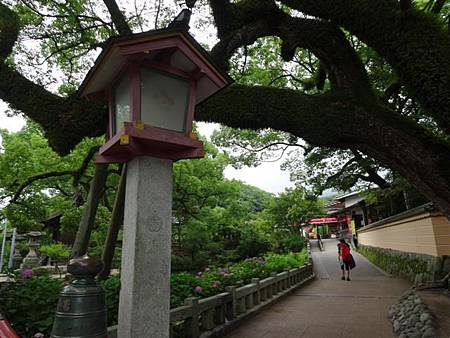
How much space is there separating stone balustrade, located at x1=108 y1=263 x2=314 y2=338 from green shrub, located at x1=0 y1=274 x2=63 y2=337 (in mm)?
857

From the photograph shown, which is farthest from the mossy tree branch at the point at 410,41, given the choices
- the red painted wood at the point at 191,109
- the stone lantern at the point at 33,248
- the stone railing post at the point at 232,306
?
the stone lantern at the point at 33,248

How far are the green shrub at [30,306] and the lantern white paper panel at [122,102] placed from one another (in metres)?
2.27

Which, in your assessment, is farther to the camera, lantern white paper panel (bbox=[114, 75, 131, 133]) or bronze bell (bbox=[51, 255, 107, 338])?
lantern white paper panel (bbox=[114, 75, 131, 133])

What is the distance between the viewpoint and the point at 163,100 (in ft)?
9.45

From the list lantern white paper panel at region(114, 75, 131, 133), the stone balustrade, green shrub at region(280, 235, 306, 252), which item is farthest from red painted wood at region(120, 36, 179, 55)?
green shrub at region(280, 235, 306, 252)

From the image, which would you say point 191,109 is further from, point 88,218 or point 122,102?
point 88,218

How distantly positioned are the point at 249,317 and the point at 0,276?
4874 millimetres

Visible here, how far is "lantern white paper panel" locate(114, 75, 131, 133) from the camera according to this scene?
2877mm

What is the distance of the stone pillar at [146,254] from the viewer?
271 centimetres

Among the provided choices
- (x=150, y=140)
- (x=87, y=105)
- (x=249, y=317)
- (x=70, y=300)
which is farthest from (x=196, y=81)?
(x=249, y=317)

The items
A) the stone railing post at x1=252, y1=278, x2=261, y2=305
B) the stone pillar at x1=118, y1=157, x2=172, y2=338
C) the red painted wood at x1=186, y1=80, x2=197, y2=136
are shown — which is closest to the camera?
the stone pillar at x1=118, y1=157, x2=172, y2=338

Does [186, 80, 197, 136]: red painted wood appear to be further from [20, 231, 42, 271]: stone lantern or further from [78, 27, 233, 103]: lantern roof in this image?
[20, 231, 42, 271]: stone lantern

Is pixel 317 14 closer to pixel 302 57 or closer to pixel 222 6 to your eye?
pixel 222 6

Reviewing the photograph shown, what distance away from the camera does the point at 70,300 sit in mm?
2047
